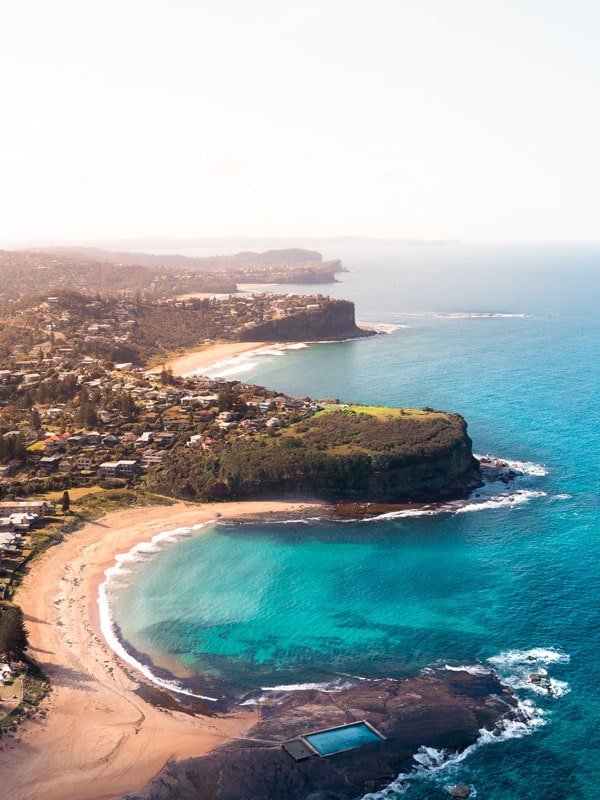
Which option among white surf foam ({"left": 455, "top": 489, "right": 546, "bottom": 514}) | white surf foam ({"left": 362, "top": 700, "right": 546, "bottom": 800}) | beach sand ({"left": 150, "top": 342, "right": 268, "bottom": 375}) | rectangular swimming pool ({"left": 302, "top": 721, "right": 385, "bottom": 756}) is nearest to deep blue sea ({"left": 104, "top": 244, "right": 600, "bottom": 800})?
white surf foam ({"left": 362, "top": 700, "right": 546, "bottom": 800})

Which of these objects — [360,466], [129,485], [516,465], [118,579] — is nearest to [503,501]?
[516,465]

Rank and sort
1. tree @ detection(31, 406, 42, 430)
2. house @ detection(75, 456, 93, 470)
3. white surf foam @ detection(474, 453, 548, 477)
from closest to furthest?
white surf foam @ detection(474, 453, 548, 477) → house @ detection(75, 456, 93, 470) → tree @ detection(31, 406, 42, 430)

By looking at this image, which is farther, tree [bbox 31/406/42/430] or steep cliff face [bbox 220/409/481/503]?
tree [bbox 31/406/42/430]

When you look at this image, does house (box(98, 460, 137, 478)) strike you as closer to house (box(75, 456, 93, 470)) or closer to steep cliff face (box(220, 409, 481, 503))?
house (box(75, 456, 93, 470))

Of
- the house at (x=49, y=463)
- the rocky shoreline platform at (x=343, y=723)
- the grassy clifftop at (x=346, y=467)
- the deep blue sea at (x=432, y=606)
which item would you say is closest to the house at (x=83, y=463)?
the house at (x=49, y=463)

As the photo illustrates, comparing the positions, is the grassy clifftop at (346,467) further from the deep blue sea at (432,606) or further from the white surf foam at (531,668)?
the white surf foam at (531,668)

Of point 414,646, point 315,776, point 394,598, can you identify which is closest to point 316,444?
point 394,598

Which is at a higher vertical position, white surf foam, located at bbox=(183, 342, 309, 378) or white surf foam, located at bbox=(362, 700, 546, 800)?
white surf foam, located at bbox=(183, 342, 309, 378)
